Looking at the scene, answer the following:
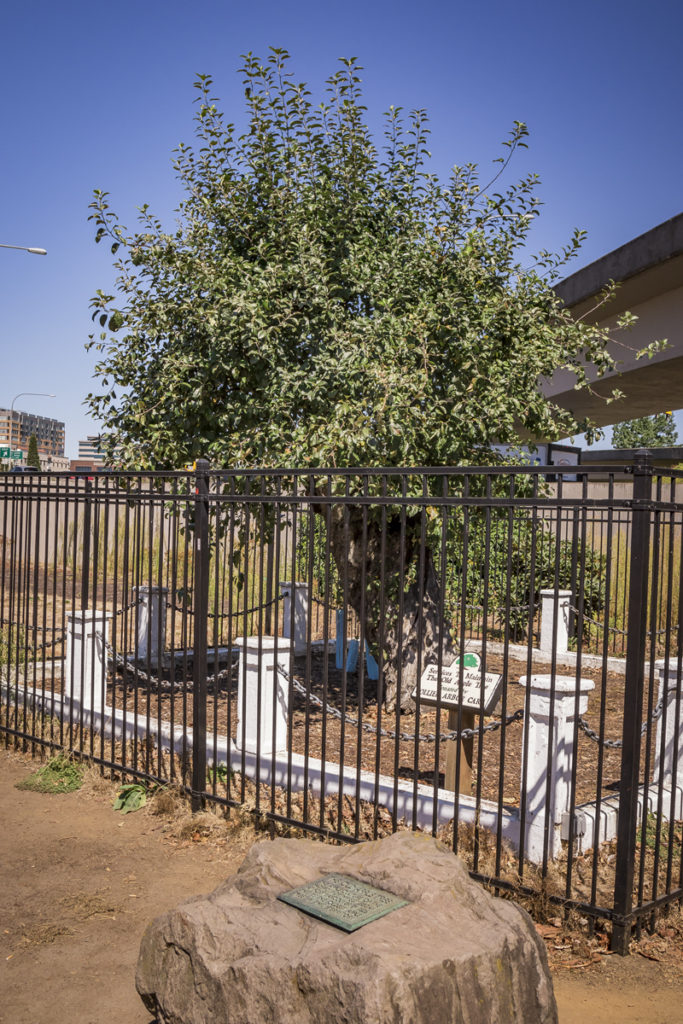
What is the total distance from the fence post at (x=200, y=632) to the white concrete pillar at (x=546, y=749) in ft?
7.58

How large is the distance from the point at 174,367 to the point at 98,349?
4.40 feet

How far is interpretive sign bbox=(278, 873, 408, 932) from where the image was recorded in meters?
3.28

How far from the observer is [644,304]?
1134 centimetres

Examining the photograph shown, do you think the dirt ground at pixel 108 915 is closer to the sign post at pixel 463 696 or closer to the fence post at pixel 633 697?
the fence post at pixel 633 697

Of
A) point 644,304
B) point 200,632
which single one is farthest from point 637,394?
point 200,632

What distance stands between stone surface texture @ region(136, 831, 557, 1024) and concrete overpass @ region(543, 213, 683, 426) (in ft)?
20.9

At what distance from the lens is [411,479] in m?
8.46

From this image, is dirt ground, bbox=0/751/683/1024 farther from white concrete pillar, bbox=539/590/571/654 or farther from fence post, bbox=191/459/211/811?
white concrete pillar, bbox=539/590/571/654

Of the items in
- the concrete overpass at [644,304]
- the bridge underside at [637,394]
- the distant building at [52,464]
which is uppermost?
the concrete overpass at [644,304]

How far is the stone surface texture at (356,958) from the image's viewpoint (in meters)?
2.96

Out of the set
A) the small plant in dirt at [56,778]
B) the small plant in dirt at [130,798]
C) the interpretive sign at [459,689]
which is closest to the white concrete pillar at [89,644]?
the small plant in dirt at [56,778]

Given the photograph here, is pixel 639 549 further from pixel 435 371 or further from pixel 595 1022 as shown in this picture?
pixel 435 371

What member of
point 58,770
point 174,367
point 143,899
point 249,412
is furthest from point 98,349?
point 143,899

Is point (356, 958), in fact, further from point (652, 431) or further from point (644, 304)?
point (652, 431)
